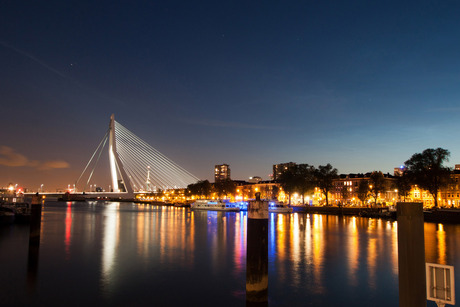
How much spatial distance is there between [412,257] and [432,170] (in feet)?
259

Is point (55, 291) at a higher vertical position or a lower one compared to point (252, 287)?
lower

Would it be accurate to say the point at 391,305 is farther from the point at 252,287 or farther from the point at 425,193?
the point at 425,193

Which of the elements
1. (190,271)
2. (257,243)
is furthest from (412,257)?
(190,271)

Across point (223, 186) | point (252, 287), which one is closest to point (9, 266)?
point (252, 287)

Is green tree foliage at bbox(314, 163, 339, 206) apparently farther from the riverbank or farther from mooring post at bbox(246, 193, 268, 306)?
mooring post at bbox(246, 193, 268, 306)

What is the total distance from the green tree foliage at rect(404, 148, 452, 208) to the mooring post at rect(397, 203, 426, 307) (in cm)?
7861

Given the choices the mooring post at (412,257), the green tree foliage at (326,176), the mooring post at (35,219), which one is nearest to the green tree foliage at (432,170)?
the green tree foliage at (326,176)

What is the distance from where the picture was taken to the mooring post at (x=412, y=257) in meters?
6.34

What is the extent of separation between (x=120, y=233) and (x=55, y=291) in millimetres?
26042

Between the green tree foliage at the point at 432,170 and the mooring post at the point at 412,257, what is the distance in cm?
7861

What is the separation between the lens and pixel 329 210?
9862 centimetres

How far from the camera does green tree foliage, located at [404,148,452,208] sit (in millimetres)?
75188

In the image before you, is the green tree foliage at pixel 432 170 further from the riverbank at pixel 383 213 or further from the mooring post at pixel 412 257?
the mooring post at pixel 412 257

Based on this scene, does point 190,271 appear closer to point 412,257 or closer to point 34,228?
point 34,228
